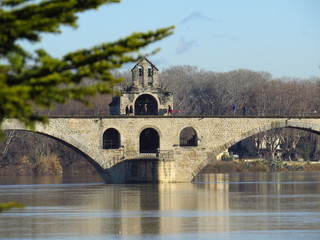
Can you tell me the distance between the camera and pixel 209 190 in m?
52.4

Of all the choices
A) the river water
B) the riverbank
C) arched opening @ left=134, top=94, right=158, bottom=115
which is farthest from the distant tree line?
the river water

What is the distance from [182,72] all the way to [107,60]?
11951cm

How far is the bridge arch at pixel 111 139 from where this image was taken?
61219mm

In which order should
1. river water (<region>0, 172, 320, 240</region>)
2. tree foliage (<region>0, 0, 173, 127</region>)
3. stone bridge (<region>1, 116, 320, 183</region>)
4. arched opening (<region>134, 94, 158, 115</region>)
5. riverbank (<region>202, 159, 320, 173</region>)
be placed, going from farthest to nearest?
riverbank (<region>202, 159, 320, 173</region>), arched opening (<region>134, 94, 158, 115</region>), stone bridge (<region>1, 116, 320, 183</region>), river water (<region>0, 172, 320, 240</region>), tree foliage (<region>0, 0, 173, 127</region>)


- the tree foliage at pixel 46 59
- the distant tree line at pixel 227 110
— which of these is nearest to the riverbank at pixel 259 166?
the distant tree line at pixel 227 110

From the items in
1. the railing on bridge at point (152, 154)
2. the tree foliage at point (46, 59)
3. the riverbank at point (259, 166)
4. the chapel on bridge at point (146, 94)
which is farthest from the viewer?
the riverbank at point (259, 166)

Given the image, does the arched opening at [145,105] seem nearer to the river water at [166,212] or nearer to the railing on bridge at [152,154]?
the railing on bridge at [152,154]

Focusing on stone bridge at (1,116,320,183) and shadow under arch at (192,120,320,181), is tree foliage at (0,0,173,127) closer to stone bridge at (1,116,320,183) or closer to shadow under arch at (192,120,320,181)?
stone bridge at (1,116,320,183)

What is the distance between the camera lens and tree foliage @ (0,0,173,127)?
24.8 feet

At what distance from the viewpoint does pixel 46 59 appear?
25.2 feet

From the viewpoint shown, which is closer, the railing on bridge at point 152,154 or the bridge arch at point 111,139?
the railing on bridge at point 152,154

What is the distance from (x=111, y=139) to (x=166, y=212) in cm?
2440

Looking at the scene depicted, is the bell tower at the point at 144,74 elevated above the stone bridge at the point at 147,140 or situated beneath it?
elevated above

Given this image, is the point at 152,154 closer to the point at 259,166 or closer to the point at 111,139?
the point at 111,139
